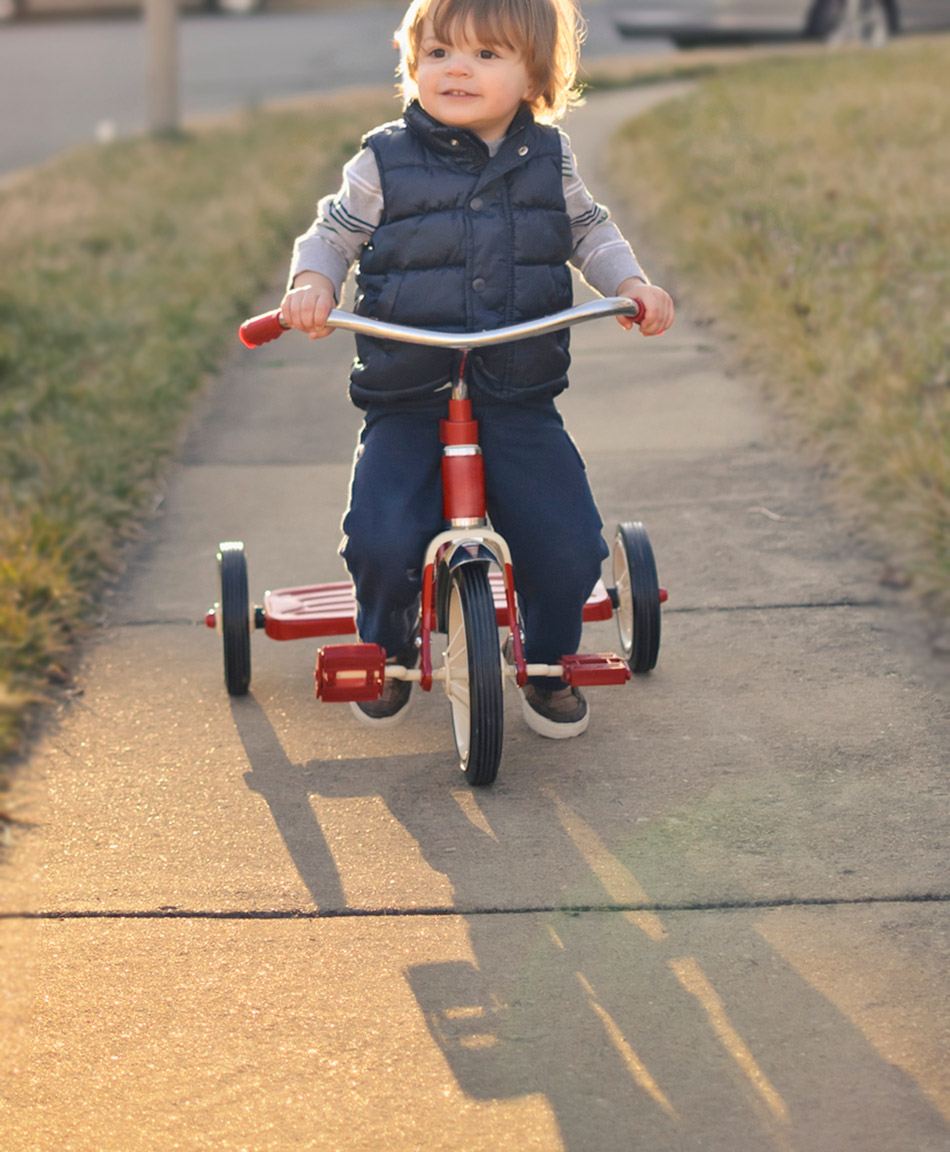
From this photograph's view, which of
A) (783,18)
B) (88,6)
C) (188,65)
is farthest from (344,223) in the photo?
(88,6)

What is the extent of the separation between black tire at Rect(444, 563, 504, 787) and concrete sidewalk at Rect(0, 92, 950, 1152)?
0.12 meters

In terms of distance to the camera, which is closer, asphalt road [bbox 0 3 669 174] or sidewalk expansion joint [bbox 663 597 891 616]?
sidewalk expansion joint [bbox 663 597 891 616]

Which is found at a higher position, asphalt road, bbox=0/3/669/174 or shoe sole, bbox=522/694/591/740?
asphalt road, bbox=0/3/669/174

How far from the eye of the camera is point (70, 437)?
5672 millimetres

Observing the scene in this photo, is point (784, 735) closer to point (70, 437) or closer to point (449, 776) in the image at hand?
point (449, 776)

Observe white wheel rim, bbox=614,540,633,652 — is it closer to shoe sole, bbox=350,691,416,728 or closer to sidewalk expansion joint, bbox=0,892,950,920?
shoe sole, bbox=350,691,416,728

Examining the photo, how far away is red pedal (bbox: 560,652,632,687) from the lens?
11.0ft

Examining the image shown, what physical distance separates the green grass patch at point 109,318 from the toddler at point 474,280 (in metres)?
1.09

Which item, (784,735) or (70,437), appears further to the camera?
(70,437)

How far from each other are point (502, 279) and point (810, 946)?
4.81 ft

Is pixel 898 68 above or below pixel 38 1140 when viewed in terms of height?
above

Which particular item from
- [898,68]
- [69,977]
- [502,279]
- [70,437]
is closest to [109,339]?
[70,437]

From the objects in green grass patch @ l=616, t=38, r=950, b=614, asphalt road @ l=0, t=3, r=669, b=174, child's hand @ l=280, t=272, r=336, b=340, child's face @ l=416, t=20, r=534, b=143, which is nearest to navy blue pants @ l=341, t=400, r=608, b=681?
child's hand @ l=280, t=272, r=336, b=340

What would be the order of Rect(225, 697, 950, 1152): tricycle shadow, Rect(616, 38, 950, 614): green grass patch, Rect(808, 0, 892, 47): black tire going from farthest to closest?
Rect(808, 0, 892, 47): black tire < Rect(616, 38, 950, 614): green grass patch < Rect(225, 697, 950, 1152): tricycle shadow
